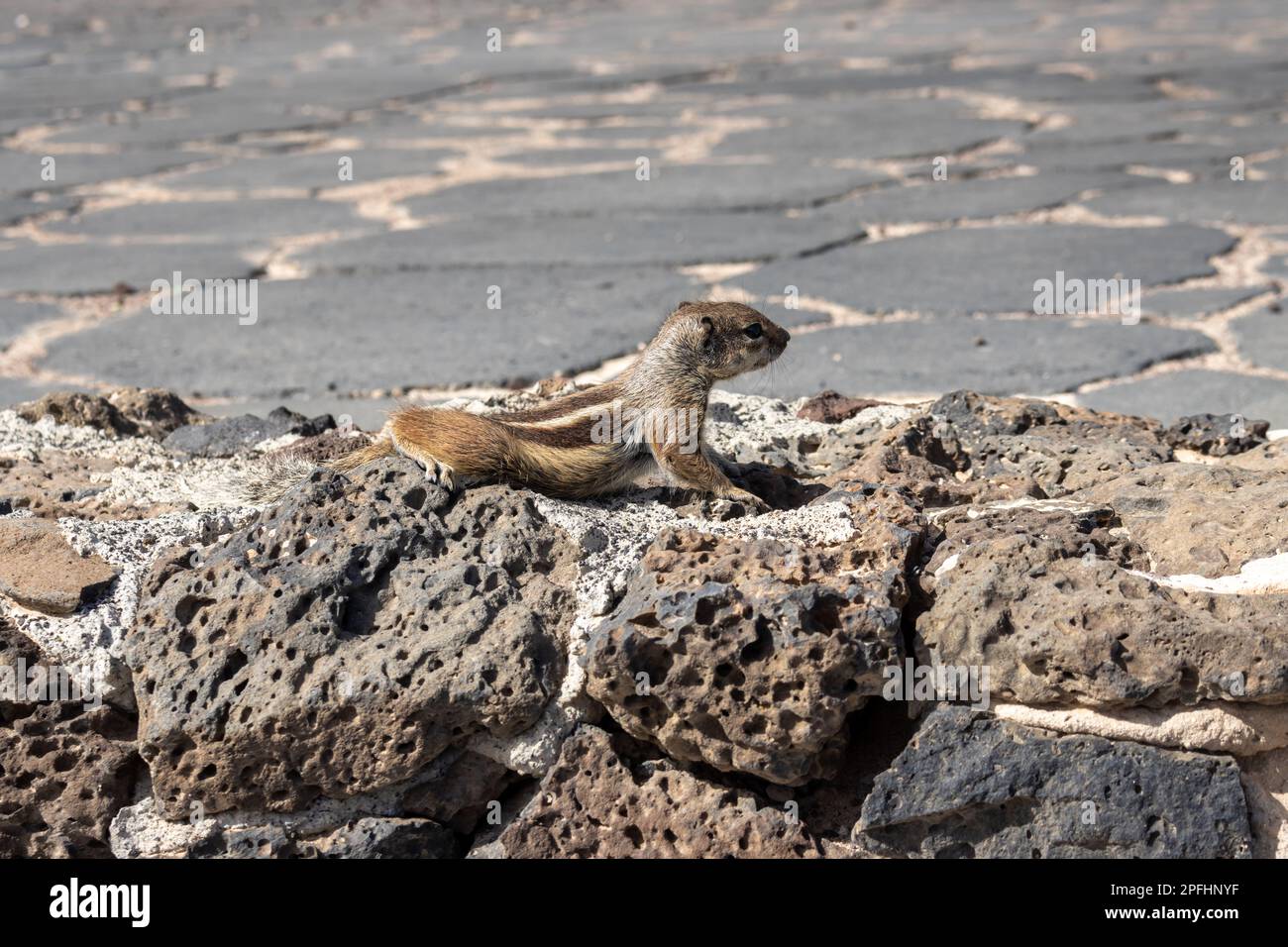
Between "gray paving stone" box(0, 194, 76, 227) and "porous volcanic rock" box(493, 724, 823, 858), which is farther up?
"gray paving stone" box(0, 194, 76, 227)

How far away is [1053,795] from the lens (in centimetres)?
276

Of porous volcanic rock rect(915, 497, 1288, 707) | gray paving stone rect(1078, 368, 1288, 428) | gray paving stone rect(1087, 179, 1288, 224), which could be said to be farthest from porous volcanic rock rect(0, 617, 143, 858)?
gray paving stone rect(1087, 179, 1288, 224)

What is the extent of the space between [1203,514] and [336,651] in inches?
66.9

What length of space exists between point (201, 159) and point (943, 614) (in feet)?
29.3

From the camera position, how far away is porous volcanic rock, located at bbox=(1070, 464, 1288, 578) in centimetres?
293

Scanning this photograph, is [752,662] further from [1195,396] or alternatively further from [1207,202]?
[1207,202]

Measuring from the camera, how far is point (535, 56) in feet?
51.5

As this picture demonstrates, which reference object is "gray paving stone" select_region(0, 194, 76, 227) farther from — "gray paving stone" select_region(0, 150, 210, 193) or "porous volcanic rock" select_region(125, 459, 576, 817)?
"porous volcanic rock" select_region(125, 459, 576, 817)

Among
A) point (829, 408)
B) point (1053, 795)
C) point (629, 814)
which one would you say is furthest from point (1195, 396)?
point (629, 814)

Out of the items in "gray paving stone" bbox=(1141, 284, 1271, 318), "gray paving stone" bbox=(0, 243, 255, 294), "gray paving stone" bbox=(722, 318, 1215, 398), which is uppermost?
"gray paving stone" bbox=(0, 243, 255, 294)

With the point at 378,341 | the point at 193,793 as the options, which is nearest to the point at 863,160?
the point at 378,341

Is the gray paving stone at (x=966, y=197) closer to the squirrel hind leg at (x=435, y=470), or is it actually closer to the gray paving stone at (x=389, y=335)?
the gray paving stone at (x=389, y=335)

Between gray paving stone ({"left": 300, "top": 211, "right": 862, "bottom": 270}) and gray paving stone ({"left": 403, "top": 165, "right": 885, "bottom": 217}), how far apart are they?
28 centimetres

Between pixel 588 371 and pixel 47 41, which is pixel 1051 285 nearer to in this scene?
pixel 588 371
